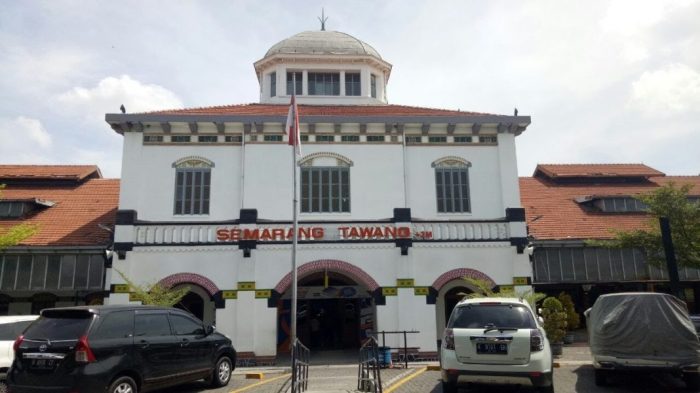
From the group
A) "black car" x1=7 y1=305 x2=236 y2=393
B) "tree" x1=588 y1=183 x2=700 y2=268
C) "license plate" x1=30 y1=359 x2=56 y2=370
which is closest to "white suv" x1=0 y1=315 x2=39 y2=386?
"black car" x1=7 y1=305 x2=236 y2=393

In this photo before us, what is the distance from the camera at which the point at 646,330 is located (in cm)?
1048

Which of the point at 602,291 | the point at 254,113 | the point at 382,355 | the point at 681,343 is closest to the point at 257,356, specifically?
the point at 382,355

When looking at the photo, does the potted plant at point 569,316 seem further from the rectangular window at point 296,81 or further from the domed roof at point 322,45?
the rectangular window at point 296,81

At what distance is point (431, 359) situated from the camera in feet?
58.0

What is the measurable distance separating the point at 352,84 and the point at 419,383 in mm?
15694

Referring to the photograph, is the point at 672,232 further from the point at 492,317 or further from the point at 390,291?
the point at 492,317

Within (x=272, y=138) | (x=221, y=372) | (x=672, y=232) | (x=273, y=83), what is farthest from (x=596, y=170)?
(x=221, y=372)

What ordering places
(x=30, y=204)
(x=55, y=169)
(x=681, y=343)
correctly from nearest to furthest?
(x=681, y=343) < (x=30, y=204) < (x=55, y=169)

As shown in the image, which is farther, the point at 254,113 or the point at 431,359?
the point at 254,113

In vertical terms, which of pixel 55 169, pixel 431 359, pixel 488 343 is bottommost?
pixel 431 359

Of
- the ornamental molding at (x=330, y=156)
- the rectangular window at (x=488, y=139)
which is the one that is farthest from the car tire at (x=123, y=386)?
the rectangular window at (x=488, y=139)

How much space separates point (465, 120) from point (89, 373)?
1488 cm

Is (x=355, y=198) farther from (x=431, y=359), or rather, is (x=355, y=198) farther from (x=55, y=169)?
(x=55, y=169)

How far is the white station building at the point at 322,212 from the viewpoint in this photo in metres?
17.9
